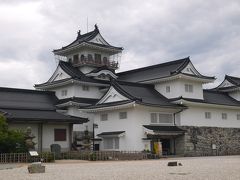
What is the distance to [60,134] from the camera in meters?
41.1

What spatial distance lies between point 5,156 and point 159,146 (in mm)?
15290

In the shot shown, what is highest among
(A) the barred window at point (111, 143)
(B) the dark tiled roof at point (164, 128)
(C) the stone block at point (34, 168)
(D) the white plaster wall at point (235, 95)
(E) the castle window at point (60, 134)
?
(D) the white plaster wall at point (235, 95)

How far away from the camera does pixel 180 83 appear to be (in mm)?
45812

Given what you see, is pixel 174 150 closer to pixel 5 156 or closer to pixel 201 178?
pixel 5 156

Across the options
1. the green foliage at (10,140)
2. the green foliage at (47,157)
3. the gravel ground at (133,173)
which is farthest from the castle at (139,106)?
the gravel ground at (133,173)

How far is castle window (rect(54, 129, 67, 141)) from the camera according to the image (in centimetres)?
4072

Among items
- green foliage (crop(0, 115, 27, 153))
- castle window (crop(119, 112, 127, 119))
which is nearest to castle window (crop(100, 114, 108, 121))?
castle window (crop(119, 112, 127, 119))

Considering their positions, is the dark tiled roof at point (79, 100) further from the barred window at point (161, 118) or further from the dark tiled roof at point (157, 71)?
the barred window at point (161, 118)

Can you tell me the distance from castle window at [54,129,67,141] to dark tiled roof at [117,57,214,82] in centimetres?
1323

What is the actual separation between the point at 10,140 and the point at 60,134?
917cm

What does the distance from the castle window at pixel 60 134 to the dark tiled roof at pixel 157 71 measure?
1323 cm

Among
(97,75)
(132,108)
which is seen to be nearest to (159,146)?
(132,108)

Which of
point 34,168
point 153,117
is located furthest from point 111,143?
point 34,168

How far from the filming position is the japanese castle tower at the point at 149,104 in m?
41.8
